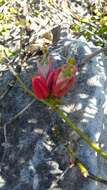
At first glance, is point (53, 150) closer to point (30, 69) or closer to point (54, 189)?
point (54, 189)

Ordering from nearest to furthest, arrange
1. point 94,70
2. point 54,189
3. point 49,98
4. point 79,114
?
1. point 49,98
2. point 54,189
3. point 79,114
4. point 94,70

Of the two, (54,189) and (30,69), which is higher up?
(30,69)

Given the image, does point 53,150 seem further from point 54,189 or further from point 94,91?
point 94,91

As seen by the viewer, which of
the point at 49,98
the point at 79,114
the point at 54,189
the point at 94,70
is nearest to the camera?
the point at 49,98

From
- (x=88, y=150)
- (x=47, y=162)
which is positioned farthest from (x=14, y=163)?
(x=88, y=150)

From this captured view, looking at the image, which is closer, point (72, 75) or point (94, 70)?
point (72, 75)

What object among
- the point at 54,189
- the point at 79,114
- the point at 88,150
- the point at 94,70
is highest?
the point at 94,70
